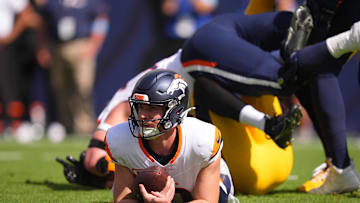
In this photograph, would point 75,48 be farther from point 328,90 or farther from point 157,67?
point 328,90

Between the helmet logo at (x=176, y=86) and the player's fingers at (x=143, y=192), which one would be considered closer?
the player's fingers at (x=143, y=192)

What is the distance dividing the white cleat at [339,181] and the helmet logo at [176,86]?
4.37 feet

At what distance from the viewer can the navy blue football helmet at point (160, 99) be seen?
8.80ft

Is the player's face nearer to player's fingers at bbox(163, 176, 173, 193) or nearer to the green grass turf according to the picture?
player's fingers at bbox(163, 176, 173, 193)

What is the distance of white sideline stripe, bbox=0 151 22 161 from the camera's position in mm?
5996

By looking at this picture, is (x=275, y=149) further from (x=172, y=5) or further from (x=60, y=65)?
(x=60, y=65)

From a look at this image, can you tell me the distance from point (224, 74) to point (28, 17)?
7104 millimetres

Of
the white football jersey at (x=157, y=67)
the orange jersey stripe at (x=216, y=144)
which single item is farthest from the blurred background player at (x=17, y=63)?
the orange jersey stripe at (x=216, y=144)

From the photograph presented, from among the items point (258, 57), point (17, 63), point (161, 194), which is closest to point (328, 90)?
point (258, 57)

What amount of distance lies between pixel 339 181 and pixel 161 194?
147cm

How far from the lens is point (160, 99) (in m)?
2.69

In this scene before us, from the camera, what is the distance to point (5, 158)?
6.07 metres

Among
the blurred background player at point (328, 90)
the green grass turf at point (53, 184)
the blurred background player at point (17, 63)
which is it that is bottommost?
the blurred background player at point (17, 63)

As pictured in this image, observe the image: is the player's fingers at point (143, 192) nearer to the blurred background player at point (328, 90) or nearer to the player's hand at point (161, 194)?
the player's hand at point (161, 194)
